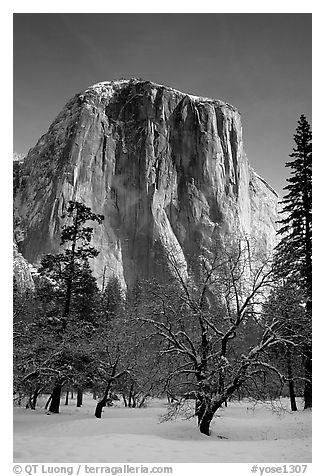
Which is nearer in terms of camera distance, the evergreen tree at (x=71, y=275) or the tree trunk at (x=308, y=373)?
the tree trunk at (x=308, y=373)

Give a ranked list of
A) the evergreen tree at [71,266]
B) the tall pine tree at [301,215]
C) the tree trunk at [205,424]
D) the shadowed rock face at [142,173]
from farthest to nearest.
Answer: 1. the shadowed rock face at [142,173]
2. the evergreen tree at [71,266]
3. the tall pine tree at [301,215]
4. the tree trunk at [205,424]

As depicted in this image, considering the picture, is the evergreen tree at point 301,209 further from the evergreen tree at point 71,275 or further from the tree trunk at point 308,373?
the evergreen tree at point 71,275

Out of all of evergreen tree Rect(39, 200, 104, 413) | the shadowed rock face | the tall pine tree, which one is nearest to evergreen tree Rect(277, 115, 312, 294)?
the tall pine tree

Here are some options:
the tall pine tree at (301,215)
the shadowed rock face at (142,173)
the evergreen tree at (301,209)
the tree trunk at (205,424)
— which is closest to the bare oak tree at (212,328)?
the tree trunk at (205,424)

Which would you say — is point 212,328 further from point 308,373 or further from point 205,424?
point 308,373

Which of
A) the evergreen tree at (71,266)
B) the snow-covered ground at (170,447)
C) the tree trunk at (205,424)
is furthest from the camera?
the evergreen tree at (71,266)

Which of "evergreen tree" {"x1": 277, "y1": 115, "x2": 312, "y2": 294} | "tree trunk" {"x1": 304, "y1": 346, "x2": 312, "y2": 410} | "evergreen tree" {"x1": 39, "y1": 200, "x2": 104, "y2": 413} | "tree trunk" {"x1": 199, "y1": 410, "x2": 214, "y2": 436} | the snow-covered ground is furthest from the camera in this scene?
"evergreen tree" {"x1": 39, "y1": 200, "x2": 104, "y2": 413}

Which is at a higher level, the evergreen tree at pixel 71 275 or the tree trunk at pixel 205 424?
the evergreen tree at pixel 71 275

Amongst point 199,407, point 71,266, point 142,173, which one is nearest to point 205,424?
point 199,407

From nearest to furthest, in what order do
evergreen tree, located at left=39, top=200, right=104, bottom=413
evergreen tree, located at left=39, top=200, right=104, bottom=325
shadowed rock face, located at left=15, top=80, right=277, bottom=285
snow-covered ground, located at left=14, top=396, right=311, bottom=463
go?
1. snow-covered ground, located at left=14, top=396, right=311, bottom=463
2. evergreen tree, located at left=39, top=200, right=104, bottom=413
3. evergreen tree, located at left=39, top=200, right=104, bottom=325
4. shadowed rock face, located at left=15, top=80, right=277, bottom=285

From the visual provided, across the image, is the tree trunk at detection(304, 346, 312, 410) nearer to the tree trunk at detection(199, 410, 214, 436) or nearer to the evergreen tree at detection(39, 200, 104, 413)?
the tree trunk at detection(199, 410, 214, 436)
